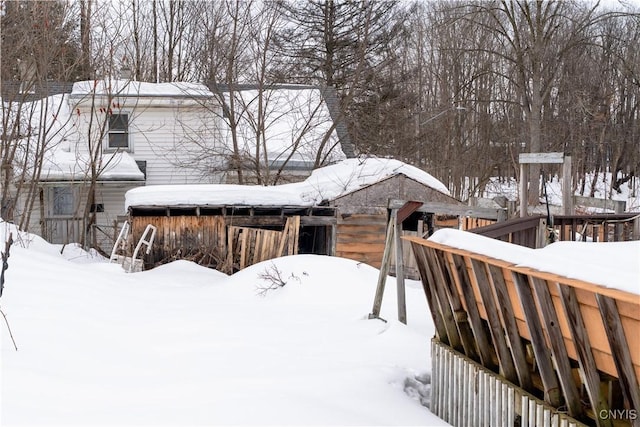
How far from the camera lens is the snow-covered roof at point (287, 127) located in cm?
2116

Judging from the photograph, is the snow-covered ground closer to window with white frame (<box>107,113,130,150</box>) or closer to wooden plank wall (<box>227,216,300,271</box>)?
wooden plank wall (<box>227,216,300,271</box>)

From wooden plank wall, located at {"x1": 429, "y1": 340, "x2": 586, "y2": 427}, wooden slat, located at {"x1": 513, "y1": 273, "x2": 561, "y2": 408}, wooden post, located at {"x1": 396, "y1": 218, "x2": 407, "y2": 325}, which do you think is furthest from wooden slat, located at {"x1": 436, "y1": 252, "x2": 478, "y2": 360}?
wooden post, located at {"x1": 396, "y1": 218, "x2": 407, "y2": 325}

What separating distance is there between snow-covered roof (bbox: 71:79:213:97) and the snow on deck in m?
18.2

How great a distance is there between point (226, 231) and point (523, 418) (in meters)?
12.7

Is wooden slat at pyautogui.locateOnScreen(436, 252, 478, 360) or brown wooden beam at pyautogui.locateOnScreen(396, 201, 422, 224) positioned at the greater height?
brown wooden beam at pyautogui.locateOnScreen(396, 201, 422, 224)

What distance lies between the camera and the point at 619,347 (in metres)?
3.31

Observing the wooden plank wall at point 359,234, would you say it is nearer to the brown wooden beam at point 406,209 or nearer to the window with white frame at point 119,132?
the brown wooden beam at point 406,209

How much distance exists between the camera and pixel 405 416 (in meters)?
5.13

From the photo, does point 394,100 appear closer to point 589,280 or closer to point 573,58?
point 573,58

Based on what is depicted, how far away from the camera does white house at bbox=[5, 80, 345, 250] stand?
20859 mm

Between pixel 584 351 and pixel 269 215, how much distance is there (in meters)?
13.5

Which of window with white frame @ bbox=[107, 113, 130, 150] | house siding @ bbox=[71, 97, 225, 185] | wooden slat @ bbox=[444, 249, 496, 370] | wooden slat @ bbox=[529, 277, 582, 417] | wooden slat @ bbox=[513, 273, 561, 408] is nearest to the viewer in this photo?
wooden slat @ bbox=[529, 277, 582, 417]

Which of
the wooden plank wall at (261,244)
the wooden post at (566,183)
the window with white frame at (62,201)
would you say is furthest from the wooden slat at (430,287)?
the window with white frame at (62,201)

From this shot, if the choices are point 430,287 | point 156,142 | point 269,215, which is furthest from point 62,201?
Result: point 430,287
